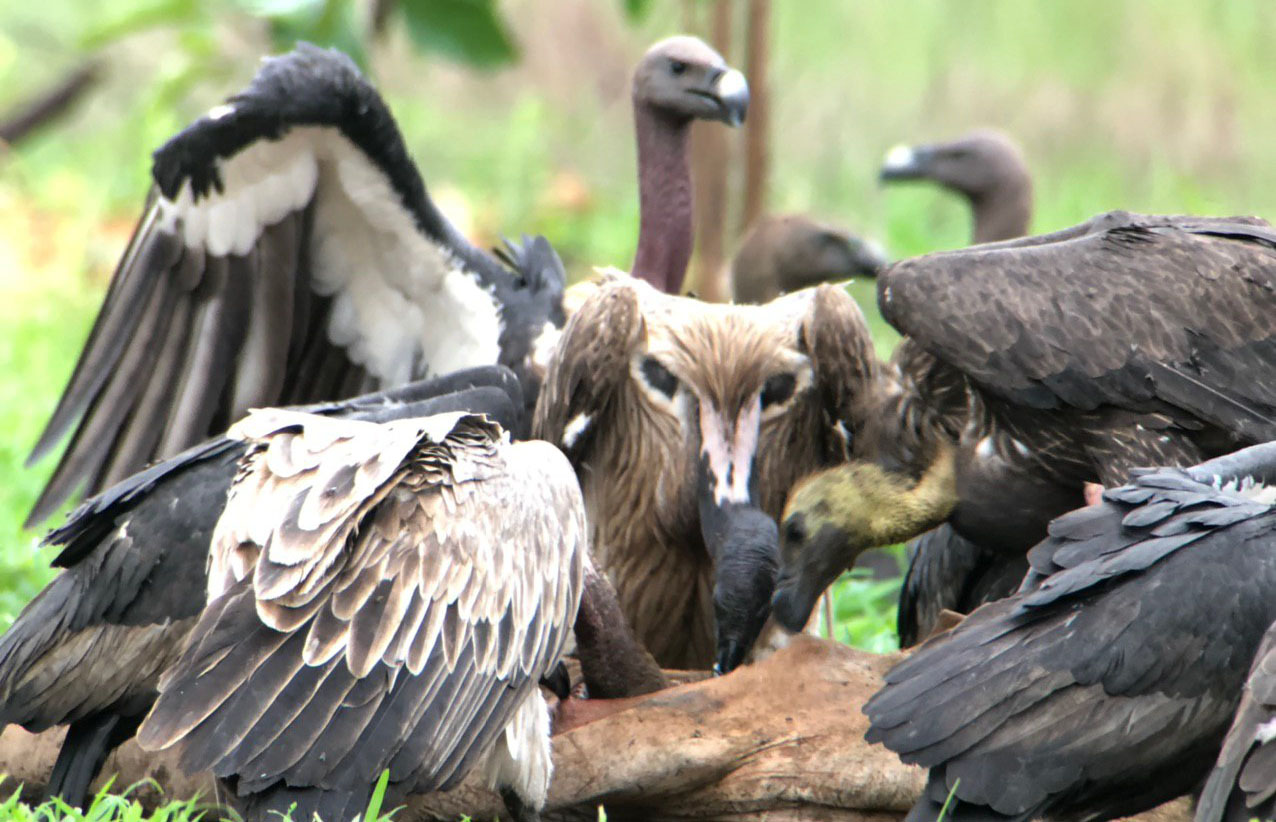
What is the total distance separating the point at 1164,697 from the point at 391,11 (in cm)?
668

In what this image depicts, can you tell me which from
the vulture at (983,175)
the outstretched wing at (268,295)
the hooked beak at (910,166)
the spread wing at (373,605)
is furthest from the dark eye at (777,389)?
the hooked beak at (910,166)

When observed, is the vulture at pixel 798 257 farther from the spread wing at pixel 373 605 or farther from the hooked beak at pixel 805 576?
the spread wing at pixel 373 605

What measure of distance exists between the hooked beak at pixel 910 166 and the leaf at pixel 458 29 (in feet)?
6.10

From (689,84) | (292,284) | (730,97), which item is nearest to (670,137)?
(689,84)

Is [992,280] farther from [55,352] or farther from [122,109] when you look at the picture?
[122,109]

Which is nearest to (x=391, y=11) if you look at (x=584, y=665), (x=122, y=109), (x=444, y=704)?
(x=122, y=109)

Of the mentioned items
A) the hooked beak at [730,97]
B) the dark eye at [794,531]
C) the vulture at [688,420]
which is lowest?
the dark eye at [794,531]

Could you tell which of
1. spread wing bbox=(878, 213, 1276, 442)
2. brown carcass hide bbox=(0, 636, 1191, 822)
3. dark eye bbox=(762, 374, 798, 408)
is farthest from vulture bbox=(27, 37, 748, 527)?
brown carcass hide bbox=(0, 636, 1191, 822)

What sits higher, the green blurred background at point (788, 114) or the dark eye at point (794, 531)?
the green blurred background at point (788, 114)

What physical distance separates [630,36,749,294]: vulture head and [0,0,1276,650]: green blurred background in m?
2.87

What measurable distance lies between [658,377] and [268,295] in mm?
1582

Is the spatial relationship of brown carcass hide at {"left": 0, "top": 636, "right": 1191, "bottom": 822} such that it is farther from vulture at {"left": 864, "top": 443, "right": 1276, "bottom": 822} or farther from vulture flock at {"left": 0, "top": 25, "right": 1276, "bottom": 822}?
vulture at {"left": 864, "top": 443, "right": 1276, "bottom": 822}

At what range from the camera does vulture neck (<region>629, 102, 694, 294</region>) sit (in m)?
6.16

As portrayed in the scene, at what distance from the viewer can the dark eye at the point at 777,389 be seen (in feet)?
15.8
